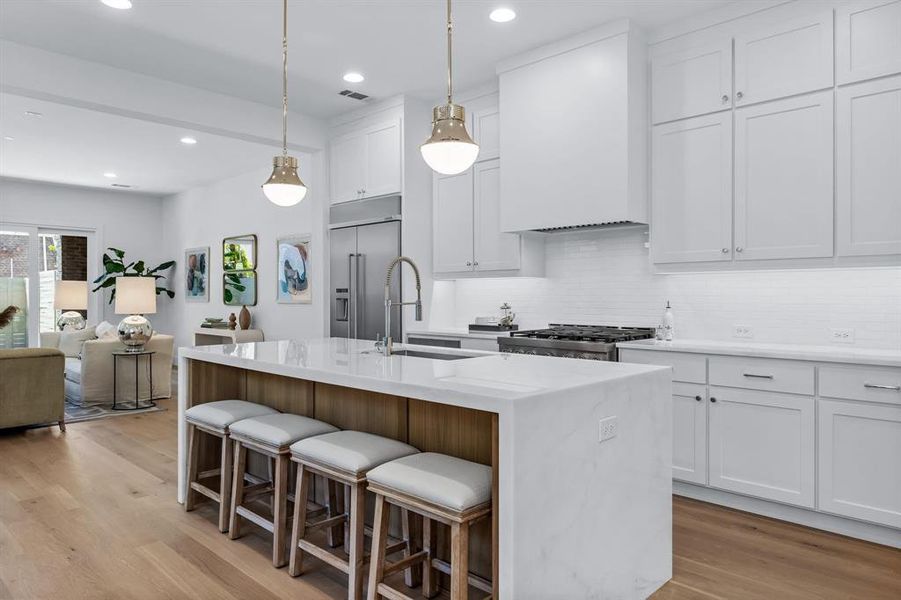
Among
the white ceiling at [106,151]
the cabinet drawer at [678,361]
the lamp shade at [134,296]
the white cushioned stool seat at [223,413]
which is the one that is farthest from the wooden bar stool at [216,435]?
the lamp shade at [134,296]

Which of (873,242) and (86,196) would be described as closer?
(873,242)

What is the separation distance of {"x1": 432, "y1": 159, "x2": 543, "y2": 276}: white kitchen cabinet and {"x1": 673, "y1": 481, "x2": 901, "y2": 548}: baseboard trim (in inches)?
78.0

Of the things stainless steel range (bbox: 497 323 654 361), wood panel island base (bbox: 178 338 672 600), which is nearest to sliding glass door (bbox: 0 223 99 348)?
stainless steel range (bbox: 497 323 654 361)

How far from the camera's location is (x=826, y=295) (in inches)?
137

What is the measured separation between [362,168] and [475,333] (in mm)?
1929

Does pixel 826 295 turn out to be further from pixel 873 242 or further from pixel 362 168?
pixel 362 168

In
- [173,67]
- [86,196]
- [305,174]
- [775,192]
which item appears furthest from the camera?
[86,196]

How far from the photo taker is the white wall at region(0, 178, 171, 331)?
8.34 metres

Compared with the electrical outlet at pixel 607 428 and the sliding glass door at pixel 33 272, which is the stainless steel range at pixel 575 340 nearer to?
the electrical outlet at pixel 607 428

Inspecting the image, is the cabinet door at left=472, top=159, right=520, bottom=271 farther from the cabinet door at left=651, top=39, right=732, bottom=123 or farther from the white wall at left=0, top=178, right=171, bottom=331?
the white wall at left=0, top=178, right=171, bottom=331

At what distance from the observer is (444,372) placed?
2283mm

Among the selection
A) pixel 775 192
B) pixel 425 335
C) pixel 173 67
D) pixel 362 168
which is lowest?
pixel 425 335

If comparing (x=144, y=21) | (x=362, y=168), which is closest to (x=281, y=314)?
(x=362, y=168)

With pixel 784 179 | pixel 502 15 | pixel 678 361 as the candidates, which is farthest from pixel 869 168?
pixel 502 15
